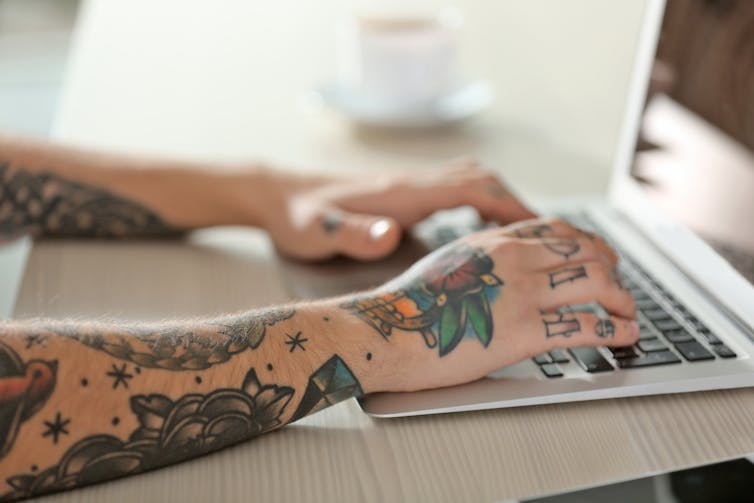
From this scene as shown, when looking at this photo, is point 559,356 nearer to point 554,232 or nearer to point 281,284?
point 554,232

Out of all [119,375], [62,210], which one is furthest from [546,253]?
[62,210]

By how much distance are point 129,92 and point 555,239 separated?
32.1 inches

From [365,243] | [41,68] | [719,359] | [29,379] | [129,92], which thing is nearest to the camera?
[29,379]

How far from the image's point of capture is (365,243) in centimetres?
87

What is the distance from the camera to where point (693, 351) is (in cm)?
69

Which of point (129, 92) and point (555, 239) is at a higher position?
point (555, 239)

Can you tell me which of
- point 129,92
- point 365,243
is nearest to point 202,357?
point 365,243

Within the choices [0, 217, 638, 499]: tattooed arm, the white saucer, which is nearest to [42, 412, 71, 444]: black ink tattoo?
[0, 217, 638, 499]: tattooed arm

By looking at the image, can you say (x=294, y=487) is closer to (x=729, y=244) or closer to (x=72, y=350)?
(x=72, y=350)

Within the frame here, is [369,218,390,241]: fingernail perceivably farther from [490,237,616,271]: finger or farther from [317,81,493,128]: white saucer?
[317,81,493,128]: white saucer

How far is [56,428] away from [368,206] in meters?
0.44

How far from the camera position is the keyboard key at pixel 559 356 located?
70cm

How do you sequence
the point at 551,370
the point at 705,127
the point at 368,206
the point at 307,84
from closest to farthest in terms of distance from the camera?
the point at 551,370
the point at 705,127
the point at 368,206
the point at 307,84

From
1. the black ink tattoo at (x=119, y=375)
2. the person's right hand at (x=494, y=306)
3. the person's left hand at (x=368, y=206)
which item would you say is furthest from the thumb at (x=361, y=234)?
the black ink tattoo at (x=119, y=375)
